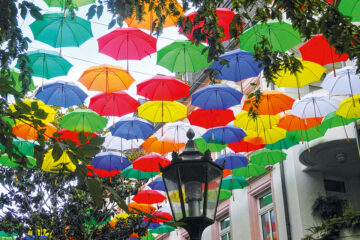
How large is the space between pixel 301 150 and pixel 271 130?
1650 mm

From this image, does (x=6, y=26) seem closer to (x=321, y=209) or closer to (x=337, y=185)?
(x=321, y=209)

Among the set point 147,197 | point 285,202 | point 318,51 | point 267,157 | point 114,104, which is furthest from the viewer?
point 147,197

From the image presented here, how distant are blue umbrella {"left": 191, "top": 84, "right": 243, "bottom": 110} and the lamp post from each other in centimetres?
637

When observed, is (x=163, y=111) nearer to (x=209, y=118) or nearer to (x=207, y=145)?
(x=209, y=118)

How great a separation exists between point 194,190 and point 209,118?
7.76 m

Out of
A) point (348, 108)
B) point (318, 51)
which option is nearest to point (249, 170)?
point (348, 108)

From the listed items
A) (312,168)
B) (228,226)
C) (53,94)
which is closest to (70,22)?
(53,94)

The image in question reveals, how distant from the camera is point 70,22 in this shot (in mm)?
11969

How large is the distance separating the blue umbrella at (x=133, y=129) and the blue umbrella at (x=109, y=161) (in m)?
1.14

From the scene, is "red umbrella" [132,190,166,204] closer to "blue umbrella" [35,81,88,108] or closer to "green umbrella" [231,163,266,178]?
"green umbrella" [231,163,266,178]

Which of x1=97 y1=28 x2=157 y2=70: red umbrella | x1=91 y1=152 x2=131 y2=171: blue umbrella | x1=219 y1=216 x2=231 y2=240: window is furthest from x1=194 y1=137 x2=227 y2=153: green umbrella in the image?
x1=219 y1=216 x2=231 y2=240: window

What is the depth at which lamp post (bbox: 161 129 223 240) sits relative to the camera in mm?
6191

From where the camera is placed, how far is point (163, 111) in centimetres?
1361

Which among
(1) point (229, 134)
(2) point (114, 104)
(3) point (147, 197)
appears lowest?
(3) point (147, 197)
